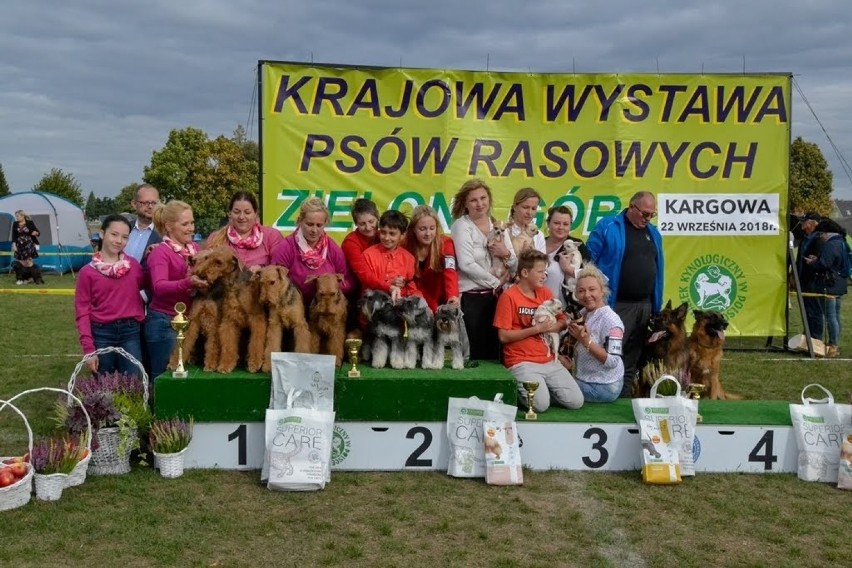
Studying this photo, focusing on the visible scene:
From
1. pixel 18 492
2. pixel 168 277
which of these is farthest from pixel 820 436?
pixel 18 492

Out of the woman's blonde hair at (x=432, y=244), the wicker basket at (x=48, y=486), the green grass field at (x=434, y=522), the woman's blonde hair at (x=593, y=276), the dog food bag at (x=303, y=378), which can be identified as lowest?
the green grass field at (x=434, y=522)

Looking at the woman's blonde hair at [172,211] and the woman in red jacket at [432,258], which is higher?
the woman's blonde hair at [172,211]

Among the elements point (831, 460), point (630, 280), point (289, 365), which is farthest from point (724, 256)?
point (289, 365)

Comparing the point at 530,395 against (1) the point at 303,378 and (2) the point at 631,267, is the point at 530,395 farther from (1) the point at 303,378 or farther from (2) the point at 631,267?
(2) the point at 631,267

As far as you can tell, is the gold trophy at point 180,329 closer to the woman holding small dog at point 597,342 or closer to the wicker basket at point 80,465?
the wicker basket at point 80,465

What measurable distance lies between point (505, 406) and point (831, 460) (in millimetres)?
2159

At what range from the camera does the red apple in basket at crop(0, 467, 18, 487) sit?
3.94 meters

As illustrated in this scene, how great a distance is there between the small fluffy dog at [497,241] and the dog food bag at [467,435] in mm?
1306

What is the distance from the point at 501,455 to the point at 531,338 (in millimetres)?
1025

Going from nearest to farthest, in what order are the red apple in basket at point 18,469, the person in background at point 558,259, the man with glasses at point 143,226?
1. the red apple in basket at point 18,469
2. the man with glasses at point 143,226
3. the person in background at point 558,259

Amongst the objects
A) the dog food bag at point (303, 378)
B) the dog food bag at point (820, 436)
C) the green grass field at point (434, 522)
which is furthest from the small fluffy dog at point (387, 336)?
the dog food bag at point (820, 436)

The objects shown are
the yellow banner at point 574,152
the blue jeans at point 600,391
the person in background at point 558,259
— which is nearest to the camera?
the blue jeans at point 600,391

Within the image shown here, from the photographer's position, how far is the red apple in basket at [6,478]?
3.94 meters

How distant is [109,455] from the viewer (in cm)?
453
